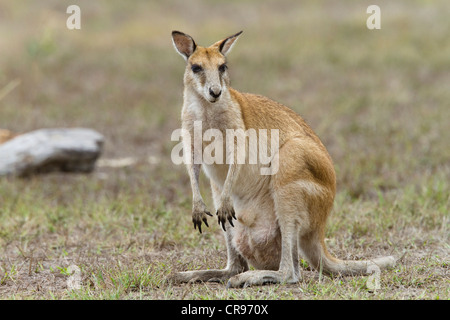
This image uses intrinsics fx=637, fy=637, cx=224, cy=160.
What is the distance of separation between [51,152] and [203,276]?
405 centimetres

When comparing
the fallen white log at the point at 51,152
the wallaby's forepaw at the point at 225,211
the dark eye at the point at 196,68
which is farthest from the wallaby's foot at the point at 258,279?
the fallen white log at the point at 51,152

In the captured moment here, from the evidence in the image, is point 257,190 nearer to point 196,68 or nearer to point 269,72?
point 196,68

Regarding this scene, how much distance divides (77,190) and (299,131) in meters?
3.74

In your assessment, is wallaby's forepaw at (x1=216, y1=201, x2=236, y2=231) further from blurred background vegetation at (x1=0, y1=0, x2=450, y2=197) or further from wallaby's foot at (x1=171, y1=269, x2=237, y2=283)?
blurred background vegetation at (x1=0, y1=0, x2=450, y2=197)

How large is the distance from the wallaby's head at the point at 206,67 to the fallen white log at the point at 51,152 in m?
3.99

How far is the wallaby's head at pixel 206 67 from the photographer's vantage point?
13.6 feet

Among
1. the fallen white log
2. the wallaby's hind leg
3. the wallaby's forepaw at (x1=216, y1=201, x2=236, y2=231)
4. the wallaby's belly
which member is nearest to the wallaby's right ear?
the wallaby's belly

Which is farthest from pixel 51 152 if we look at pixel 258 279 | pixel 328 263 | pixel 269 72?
pixel 269 72

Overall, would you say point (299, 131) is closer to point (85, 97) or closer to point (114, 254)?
point (114, 254)

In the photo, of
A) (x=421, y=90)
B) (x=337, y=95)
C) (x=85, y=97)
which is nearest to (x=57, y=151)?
(x=85, y=97)

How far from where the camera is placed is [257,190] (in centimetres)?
441

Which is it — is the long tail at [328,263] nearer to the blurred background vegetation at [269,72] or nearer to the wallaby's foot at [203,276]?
the wallaby's foot at [203,276]

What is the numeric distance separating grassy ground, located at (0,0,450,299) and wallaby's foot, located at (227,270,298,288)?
79 millimetres

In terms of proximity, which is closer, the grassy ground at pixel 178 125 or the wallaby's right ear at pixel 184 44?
the wallaby's right ear at pixel 184 44
